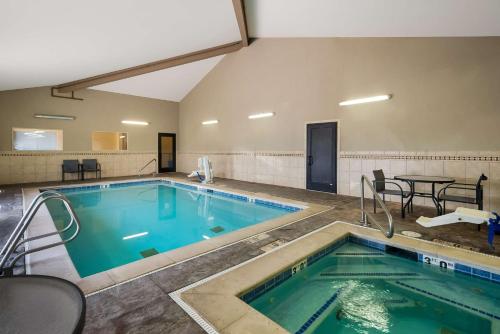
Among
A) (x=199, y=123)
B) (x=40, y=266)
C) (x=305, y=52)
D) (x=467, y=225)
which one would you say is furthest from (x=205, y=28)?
(x=467, y=225)

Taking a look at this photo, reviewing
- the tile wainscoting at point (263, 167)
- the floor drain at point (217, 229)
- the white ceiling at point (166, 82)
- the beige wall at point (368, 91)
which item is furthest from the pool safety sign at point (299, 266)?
the white ceiling at point (166, 82)

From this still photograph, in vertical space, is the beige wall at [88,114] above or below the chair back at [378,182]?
above

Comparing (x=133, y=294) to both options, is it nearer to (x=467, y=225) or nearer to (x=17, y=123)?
(x=467, y=225)

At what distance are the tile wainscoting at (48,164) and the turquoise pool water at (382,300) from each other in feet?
29.9

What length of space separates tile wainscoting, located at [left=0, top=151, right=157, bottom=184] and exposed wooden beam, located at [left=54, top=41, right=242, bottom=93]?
7.28ft

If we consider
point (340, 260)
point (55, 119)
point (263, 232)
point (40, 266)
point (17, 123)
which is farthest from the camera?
point (55, 119)

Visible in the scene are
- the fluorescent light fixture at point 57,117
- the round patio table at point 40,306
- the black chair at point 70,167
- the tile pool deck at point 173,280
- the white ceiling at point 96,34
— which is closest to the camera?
the round patio table at point 40,306

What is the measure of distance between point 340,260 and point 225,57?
789 cm

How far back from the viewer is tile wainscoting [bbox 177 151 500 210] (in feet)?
13.8

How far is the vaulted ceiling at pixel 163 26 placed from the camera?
3.62 meters

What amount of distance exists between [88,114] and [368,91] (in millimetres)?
8954

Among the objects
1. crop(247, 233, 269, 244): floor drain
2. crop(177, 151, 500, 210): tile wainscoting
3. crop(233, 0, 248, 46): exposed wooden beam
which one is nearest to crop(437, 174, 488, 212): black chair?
crop(177, 151, 500, 210): tile wainscoting

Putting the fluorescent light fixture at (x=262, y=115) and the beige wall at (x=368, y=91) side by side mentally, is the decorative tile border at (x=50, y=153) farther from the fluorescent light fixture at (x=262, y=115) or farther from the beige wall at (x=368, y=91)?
the fluorescent light fixture at (x=262, y=115)

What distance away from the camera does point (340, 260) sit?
3031 millimetres
